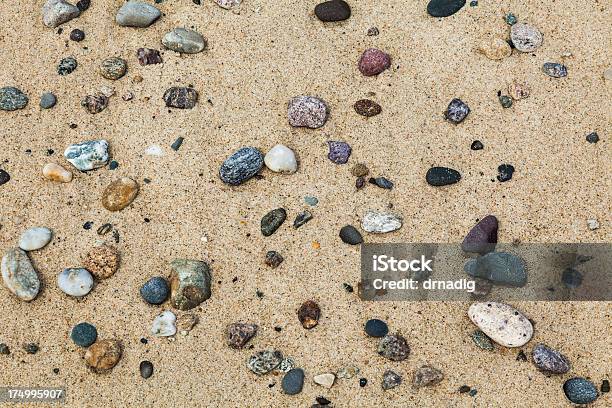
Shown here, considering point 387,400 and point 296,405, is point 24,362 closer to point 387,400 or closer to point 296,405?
point 296,405

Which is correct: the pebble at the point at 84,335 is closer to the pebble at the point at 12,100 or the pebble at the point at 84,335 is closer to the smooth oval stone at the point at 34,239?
the smooth oval stone at the point at 34,239

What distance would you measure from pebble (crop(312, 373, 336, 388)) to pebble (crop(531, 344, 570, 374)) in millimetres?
929

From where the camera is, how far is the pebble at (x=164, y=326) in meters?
2.82

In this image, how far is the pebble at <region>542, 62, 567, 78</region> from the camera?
3.31m

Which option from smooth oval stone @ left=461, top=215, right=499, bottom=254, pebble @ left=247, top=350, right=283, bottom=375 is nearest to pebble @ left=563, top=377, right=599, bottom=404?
smooth oval stone @ left=461, top=215, right=499, bottom=254

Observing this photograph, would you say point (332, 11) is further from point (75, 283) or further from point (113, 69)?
point (75, 283)

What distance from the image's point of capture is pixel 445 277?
9.57 ft

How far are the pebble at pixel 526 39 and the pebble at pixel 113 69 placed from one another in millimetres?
2211

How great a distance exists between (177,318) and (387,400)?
41.3 inches

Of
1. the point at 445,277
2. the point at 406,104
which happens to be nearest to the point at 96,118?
the point at 406,104

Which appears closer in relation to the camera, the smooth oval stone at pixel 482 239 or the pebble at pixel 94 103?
the smooth oval stone at pixel 482 239

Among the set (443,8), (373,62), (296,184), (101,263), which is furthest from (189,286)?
(443,8)

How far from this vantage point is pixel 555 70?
3.31m

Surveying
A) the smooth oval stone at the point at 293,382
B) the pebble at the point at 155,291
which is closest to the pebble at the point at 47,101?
the pebble at the point at 155,291
